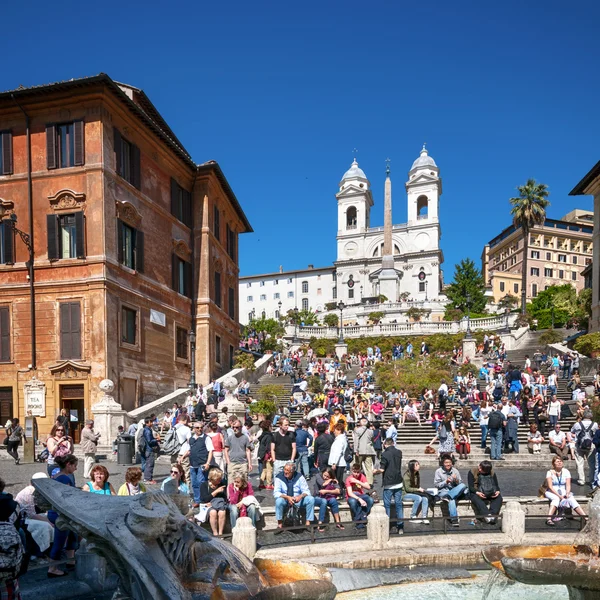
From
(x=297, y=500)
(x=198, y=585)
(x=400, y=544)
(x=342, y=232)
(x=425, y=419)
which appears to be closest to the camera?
(x=198, y=585)

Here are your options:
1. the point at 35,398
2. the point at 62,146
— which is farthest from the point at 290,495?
the point at 62,146

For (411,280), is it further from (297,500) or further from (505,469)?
(297,500)

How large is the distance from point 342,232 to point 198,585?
97760mm

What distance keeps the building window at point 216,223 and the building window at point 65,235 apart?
10253 millimetres

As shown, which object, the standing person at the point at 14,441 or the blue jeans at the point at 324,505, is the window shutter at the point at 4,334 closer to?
the standing person at the point at 14,441

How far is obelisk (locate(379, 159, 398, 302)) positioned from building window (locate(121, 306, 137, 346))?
60.4 metres

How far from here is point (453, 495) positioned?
9484mm

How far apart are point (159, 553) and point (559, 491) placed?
7484 mm

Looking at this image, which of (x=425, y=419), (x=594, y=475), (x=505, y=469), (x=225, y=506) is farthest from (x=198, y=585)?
(x=425, y=419)

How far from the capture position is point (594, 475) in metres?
12.2

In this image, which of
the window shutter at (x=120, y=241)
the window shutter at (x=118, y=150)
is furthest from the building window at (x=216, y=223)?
the window shutter at (x=120, y=241)

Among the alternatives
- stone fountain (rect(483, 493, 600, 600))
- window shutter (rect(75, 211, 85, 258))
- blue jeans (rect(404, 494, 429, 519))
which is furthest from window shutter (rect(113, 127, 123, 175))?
stone fountain (rect(483, 493, 600, 600))

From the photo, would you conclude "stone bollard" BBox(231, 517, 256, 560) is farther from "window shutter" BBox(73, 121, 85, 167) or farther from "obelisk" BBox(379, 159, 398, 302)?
"obelisk" BBox(379, 159, 398, 302)

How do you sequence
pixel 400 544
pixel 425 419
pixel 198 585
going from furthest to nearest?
pixel 425 419
pixel 400 544
pixel 198 585
